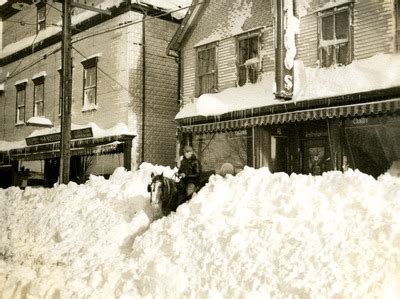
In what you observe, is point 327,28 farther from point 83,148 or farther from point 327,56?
point 83,148

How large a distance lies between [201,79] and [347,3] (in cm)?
654

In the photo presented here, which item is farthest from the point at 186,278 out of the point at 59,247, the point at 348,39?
the point at 348,39

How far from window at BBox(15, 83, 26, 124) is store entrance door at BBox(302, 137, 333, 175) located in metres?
16.5

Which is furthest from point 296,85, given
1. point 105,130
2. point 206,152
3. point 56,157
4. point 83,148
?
point 56,157

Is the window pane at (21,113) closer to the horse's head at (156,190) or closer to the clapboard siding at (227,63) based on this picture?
the clapboard siding at (227,63)

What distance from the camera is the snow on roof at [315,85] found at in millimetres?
11852

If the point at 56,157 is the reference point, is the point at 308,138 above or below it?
above

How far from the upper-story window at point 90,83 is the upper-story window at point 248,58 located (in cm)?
689

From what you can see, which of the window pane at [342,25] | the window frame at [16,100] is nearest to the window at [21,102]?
the window frame at [16,100]

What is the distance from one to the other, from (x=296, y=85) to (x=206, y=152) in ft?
16.8

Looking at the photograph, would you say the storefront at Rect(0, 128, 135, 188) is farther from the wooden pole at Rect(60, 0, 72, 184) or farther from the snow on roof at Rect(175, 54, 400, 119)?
the wooden pole at Rect(60, 0, 72, 184)

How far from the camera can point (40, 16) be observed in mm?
23750

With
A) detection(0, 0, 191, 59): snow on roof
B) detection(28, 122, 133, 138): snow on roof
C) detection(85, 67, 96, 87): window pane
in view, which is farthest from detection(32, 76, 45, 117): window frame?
detection(85, 67, 96, 87): window pane

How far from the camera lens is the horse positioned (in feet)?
32.2
